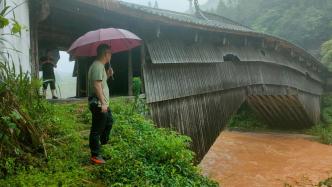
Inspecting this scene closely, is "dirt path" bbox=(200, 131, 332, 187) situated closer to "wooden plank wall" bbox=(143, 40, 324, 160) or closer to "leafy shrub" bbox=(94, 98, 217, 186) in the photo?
"wooden plank wall" bbox=(143, 40, 324, 160)

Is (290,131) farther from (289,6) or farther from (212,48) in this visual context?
(289,6)

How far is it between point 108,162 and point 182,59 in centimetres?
610

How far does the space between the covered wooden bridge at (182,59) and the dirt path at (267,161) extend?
11.1 ft

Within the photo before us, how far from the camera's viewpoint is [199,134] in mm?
11414

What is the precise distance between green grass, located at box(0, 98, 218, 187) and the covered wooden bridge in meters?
2.70

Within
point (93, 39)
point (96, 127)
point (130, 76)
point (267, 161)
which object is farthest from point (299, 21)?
point (96, 127)

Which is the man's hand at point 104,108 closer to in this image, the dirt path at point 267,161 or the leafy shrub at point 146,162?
the leafy shrub at point 146,162

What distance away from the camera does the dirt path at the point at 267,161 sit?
15.0 meters

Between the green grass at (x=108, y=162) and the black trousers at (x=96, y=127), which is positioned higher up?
the black trousers at (x=96, y=127)

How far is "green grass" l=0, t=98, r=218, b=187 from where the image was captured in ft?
14.9

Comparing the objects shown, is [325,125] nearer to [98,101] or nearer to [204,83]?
[204,83]

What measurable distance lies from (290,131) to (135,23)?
831 inches

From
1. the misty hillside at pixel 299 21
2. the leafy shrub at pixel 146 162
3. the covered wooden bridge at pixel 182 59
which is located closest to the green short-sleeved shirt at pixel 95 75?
the leafy shrub at pixel 146 162

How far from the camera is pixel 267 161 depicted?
60.7ft
